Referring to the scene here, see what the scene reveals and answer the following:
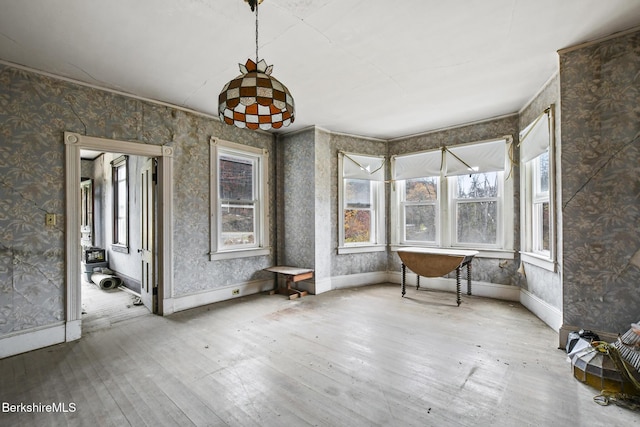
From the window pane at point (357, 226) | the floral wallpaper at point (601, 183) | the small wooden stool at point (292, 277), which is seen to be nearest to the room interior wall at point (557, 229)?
the floral wallpaper at point (601, 183)

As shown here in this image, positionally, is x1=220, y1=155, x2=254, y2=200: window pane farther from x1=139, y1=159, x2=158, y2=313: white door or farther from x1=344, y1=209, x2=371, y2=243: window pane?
x1=344, y1=209, x2=371, y2=243: window pane

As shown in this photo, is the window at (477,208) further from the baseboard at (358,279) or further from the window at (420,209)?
the baseboard at (358,279)

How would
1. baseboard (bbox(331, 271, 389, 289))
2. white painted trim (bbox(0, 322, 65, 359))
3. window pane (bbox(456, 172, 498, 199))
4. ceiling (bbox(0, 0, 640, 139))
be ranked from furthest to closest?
baseboard (bbox(331, 271, 389, 289))
window pane (bbox(456, 172, 498, 199))
white painted trim (bbox(0, 322, 65, 359))
ceiling (bbox(0, 0, 640, 139))

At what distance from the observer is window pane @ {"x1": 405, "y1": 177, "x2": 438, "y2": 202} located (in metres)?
4.56

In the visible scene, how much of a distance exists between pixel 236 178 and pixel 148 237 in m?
1.31

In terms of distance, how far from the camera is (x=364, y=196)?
4883 mm

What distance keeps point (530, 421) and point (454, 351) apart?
2.73 feet

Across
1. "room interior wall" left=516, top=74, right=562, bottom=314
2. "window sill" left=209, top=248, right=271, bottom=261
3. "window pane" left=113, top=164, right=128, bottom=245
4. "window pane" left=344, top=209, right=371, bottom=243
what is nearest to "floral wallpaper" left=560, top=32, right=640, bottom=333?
"room interior wall" left=516, top=74, right=562, bottom=314

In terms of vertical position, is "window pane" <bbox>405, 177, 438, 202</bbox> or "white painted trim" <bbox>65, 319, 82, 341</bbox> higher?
"window pane" <bbox>405, 177, 438, 202</bbox>

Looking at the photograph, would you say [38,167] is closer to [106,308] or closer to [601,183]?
[106,308]

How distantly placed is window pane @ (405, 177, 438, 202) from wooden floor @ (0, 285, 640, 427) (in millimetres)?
1897

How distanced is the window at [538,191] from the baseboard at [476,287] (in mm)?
525

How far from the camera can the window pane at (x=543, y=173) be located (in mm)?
3218

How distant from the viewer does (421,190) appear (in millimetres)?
4672
